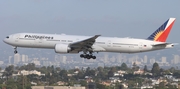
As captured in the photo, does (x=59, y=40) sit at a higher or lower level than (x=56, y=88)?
higher

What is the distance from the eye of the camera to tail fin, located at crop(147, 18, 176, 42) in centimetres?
7048

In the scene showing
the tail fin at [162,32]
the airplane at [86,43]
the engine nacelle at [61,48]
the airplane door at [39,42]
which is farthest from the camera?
the tail fin at [162,32]

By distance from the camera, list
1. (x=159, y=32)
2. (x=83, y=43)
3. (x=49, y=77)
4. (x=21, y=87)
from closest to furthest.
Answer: (x=83, y=43) → (x=159, y=32) → (x=21, y=87) → (x=49, y=77)

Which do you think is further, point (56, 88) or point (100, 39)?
point (56, 88)

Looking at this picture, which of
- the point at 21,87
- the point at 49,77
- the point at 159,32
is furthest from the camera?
the point at 49,77

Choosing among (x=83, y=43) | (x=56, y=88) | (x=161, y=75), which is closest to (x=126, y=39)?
(x=83, y=43)

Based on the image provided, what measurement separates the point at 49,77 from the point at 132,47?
297ft

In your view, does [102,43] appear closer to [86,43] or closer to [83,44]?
[86,43]

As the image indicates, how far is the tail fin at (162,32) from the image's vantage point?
70481 mm

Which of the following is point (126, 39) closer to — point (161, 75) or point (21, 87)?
point (21, 87)

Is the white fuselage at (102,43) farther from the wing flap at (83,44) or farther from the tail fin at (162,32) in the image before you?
the tail fin at (162,32)

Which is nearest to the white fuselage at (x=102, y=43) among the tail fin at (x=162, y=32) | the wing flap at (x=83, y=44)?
the wing flap at (x=83, y=44)

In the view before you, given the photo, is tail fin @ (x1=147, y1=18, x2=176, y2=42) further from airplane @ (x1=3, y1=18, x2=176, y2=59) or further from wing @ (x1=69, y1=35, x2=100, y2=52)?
wing @ (x1=69, y1=35, x2=100, y2=52)

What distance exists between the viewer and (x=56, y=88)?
3873 inches
